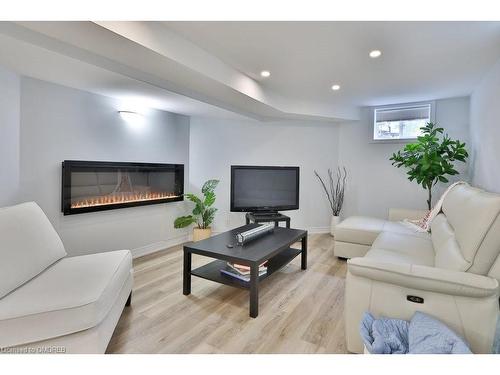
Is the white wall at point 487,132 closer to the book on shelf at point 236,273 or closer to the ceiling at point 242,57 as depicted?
the ceiling at point 242,57

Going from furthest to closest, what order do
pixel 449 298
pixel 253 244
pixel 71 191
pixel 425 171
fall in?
pixel 425 171 < pixel 71 191 < pixel 253 244 < pixel 449 298

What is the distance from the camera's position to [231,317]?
1986mm

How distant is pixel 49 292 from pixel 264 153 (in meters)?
3.67

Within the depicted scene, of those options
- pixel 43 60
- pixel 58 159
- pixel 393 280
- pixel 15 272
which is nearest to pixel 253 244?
pixel 393 280

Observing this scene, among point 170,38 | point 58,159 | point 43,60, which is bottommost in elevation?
point 58,159

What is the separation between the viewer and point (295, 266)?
307cm

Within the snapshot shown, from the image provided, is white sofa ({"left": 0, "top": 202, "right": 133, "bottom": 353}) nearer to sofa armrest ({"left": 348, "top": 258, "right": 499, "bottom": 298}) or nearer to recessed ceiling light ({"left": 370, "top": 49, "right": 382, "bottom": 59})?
sofa armrest ({"left": 348, "top": 258, "right": 499, "bottom": 298})

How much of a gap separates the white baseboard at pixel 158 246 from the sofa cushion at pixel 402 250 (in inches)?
105

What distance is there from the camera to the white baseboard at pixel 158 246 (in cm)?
334

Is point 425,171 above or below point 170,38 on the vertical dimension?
below

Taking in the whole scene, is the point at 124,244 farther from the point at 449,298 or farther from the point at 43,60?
the point at 449,298

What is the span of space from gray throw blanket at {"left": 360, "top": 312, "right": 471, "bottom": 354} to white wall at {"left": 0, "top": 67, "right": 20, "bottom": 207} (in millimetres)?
2854

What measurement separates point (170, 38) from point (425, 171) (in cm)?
328

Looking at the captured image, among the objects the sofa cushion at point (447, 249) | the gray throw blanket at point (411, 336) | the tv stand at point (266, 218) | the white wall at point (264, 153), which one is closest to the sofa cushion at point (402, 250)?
the sofa cushion at point (447, 249)
